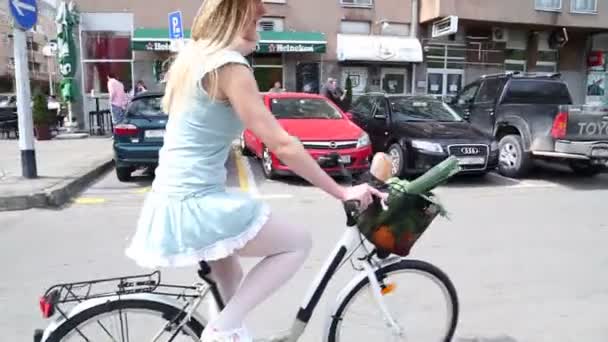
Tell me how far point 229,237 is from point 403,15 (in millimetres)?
20850

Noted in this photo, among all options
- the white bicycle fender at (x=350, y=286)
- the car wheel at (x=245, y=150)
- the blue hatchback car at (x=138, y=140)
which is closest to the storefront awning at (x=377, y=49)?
the car wheel at (x=245, y=150)

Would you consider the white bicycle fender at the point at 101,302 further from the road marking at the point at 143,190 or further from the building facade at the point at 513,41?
the building facade at the point at 513,41

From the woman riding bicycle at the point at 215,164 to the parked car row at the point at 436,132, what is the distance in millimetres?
6201

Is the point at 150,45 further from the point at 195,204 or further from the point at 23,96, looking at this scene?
the point at 195,204

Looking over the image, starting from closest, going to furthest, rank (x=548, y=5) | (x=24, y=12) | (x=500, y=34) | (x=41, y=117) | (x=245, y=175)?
(x=24, y=12)
(x=245, y=175)
(x=41, y=117)
(x=548, y=5)
(x=500, y=34)

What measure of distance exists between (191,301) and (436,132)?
758 cm

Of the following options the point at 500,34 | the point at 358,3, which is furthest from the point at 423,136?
the point at 500,34

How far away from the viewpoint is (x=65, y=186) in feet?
24.9

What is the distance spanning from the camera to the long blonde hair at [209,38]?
1894 millimetres

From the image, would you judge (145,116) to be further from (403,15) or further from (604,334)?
(403,15)

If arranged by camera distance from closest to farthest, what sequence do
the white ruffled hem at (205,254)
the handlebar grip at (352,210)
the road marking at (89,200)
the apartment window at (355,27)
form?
the white ruffled hem at (205,254) → the handlebar grip at (352,210) → the road marking at (89,200) → the apartment window at (355,27)

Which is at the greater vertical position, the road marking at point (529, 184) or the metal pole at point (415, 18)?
the metal pole at point (415, 18)

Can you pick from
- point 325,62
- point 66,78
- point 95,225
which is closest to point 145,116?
point 95,225

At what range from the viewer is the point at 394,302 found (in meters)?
2.67
